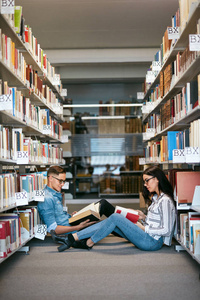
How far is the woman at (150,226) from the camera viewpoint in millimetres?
3650

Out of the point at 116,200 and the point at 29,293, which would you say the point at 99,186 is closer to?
the point at 116,200

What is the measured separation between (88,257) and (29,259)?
56 cm

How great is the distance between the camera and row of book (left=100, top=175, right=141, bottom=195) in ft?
29.0

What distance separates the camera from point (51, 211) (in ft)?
13.0

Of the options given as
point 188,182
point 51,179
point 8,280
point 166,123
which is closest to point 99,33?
point 166,123

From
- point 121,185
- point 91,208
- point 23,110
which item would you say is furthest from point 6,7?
point 121,185

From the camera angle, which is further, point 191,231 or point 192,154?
point 191,231

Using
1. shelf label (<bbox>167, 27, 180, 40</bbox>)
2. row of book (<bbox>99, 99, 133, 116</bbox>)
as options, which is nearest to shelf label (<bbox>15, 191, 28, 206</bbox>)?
shelf label (<bbox>167, 27, 180, 40</bbox>)

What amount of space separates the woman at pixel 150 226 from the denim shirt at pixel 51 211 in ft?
0.74

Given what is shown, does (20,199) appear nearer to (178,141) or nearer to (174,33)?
(178,141)

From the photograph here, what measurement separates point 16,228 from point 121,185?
5.59 metres

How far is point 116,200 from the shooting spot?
8758mm

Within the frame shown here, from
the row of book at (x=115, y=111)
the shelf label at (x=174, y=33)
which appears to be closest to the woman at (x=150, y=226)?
the shelf label at (x=174, y=33)

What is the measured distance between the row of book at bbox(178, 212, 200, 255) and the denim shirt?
4.21ft
